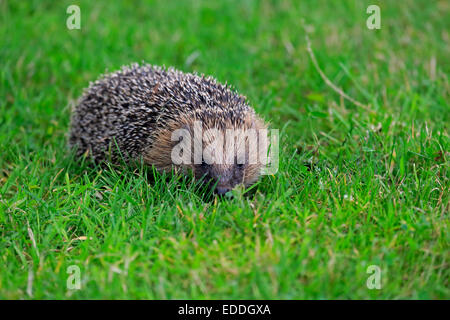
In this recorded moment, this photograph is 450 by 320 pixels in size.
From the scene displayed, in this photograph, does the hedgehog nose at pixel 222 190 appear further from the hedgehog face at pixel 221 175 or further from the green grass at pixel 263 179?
the green grass at pixel 263 179

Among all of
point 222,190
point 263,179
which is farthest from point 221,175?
point 263,179

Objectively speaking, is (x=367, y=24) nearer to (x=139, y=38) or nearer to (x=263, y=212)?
(x=139, y=38)

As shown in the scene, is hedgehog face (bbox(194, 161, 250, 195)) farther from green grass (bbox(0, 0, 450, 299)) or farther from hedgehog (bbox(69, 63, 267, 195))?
green grass (bbox(0, 0, 450, 299))

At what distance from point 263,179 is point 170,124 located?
1.14 m

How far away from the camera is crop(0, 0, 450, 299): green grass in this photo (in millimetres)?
4203

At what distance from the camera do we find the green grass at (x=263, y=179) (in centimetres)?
420

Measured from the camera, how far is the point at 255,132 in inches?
230

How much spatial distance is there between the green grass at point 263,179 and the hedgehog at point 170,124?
9.6 inches

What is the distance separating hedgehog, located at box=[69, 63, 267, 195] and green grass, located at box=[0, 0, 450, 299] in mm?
244

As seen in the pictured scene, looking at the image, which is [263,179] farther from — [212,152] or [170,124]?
[170,124]

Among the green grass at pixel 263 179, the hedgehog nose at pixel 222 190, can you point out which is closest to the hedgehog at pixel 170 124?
the hedgehog nose at pixel 222 190

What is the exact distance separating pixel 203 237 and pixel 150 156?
63.3 inches

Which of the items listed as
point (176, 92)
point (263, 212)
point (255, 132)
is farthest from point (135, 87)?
point (263, 212)

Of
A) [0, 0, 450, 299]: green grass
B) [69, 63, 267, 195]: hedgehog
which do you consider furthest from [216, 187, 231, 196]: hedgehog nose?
[0, 0, 450, 299]: green grass
